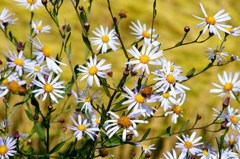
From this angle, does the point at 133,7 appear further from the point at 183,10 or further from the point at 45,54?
the point at 45,54

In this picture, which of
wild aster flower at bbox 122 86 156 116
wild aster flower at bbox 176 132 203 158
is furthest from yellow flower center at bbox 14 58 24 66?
wild aster flower at bbox 176 132 203 158

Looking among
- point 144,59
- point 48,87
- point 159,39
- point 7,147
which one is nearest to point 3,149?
point 7,147

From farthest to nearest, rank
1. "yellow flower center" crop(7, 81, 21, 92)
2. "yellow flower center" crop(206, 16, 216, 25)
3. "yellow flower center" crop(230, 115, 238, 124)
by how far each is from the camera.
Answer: "yellow flower center" crop(230, 115, 238, 124)
"yellow flower center" crop(206, 16, 216, 25)
"yellow flower center" crop(7, 81, 21, 92)

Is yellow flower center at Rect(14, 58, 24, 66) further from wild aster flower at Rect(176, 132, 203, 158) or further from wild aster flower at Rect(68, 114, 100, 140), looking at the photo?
wild aster flower at Rect(176, 132, 203, 158)

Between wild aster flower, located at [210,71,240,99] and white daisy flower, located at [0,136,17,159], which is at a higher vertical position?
wild aster flower, located at [210,71,240,99]

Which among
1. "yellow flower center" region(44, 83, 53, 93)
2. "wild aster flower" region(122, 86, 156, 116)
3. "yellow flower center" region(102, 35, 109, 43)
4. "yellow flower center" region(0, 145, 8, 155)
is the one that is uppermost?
"yellow flower center" region(102, 35, 109, 43)
